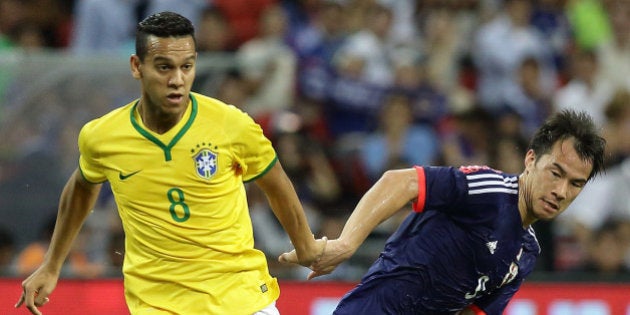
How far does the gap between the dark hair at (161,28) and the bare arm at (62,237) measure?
2.34 feet

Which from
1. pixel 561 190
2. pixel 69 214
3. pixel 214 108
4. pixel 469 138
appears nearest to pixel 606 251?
pixel 469 138

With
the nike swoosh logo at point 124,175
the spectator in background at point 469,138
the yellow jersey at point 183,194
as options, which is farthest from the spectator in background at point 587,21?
the nike swoosh logo at point 124,175

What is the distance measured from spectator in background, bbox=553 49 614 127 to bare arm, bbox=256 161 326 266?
6.03m

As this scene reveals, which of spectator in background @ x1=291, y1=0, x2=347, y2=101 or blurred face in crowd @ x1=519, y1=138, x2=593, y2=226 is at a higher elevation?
blurred face in crowd @ x1=519, y1=138, x2=593, y2=226

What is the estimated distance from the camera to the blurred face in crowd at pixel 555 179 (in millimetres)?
5344

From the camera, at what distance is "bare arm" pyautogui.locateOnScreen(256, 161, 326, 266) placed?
17.4 feet

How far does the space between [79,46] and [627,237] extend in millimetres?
5132

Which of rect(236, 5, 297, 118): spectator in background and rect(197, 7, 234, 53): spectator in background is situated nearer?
rect(236, 5, 297, 118): spectator in background

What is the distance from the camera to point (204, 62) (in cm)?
992

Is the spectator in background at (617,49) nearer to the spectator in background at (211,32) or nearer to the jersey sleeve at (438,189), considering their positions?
the spectator in background at (211,32)

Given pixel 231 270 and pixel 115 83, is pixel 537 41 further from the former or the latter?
pixel 231 270

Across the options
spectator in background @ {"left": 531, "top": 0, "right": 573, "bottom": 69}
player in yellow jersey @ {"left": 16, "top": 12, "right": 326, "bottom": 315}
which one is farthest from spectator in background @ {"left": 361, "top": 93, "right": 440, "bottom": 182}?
player in yellow jersey @ {"left": 16, "top": 12, "right": 326, "bottom": 315}

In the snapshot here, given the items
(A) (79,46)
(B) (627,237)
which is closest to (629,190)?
(B) (627,237)

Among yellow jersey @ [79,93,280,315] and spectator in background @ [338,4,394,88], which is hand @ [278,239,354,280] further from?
spectator in background @ [338,4,394,88]
